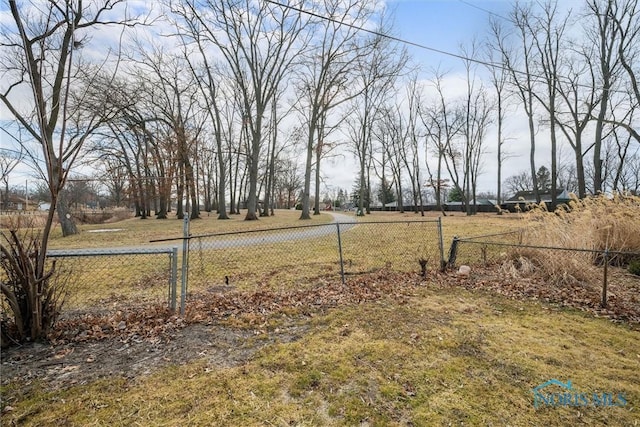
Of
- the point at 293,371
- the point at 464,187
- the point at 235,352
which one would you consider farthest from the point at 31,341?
the point at 464,187

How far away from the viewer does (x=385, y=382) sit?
2.52 metres

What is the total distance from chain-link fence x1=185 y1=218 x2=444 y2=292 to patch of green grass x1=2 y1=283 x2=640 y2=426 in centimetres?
222

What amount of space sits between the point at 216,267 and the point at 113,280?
80.1 inches

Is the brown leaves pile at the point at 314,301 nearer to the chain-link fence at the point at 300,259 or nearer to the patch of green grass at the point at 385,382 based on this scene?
the chain-link fence at the point at 300,259

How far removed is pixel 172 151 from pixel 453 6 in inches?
711

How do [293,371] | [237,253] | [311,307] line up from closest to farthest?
1. [293,371]
2. [311,307]
3. [237,253]

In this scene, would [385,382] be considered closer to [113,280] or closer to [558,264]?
[558,264]

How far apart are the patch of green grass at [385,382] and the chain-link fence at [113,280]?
4.81 feet

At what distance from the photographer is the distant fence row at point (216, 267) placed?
165 inches

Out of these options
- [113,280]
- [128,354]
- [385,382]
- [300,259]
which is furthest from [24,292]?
[300,259]

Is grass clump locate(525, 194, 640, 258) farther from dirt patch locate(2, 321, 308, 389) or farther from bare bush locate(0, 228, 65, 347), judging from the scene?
bare bush locate(0, 228, 65, 347)

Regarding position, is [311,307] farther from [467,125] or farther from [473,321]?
[467,125]

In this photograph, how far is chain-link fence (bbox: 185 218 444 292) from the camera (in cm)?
576

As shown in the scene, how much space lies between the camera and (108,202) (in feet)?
155
